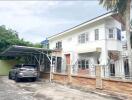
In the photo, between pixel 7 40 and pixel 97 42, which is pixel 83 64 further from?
pixel 7 40

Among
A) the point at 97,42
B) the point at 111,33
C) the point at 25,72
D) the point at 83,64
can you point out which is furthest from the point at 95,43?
the point at 25,72

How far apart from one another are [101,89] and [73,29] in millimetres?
14169

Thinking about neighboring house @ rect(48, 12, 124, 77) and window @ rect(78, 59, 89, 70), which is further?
window @ rect(78, 59, 89, 70)

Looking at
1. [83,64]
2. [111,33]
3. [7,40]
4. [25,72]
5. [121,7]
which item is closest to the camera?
[121,7]

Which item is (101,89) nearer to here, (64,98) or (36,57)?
(64,98)

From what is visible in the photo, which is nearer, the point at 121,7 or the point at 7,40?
the point at 121,7

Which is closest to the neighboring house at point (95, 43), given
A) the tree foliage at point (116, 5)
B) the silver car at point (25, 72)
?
the silver car at point (25, 72)

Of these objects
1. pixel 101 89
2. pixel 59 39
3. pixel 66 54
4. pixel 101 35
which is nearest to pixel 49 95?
pixel 101 89

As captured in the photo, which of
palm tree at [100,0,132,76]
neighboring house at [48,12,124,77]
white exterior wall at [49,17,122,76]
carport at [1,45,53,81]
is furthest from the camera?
white exterior wall at [49,17,122,76]

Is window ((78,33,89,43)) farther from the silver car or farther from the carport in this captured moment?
the silver car

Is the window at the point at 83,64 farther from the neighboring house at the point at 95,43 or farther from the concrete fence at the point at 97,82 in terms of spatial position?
the concrete fence at the point at 97,82

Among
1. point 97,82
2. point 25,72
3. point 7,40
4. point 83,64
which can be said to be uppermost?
point 7,40

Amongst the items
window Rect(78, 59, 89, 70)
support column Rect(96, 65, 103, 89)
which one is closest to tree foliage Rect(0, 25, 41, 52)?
window Rect(78, 59, 89, 70)

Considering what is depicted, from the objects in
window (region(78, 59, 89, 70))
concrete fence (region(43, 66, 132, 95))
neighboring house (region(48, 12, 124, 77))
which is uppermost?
neighboring house (region(48, 12, 124, 77))
